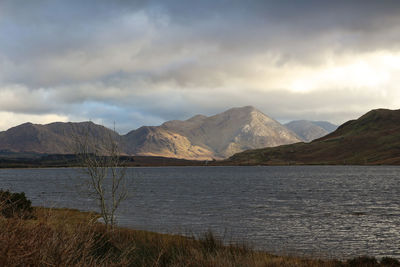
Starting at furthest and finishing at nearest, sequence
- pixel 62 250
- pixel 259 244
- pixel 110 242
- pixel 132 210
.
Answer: pixel 132 210, pixel 259 244, pixel 110 242, pixel 62 250

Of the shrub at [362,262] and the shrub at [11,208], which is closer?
the shrub at [11,208]

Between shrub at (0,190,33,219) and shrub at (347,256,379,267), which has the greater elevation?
shrub at (0,190,33,219)

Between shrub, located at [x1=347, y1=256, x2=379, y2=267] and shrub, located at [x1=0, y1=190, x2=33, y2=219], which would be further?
shrub, located at [x1=347, y1=256, x2=379, y2=267]

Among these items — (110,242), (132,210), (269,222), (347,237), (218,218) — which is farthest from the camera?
(132,210)

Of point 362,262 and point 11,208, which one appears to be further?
point 11,208

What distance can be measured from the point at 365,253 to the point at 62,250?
28302mm

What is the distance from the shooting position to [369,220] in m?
46.2

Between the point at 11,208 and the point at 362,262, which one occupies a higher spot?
the point at 11,208

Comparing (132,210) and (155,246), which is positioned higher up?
(155,246)

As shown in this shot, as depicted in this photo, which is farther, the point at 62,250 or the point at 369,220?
the point at 369,220

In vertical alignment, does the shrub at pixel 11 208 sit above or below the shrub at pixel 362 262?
above

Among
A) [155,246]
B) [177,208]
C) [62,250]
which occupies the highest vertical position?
[62,250]

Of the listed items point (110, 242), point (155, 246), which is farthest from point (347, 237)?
point (110, 242)

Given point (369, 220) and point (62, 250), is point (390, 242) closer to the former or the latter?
point (369, 220)
